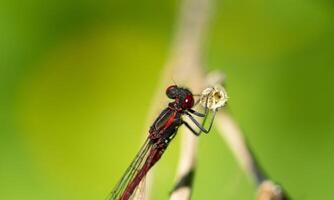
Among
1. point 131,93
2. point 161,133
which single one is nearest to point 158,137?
point 161,133

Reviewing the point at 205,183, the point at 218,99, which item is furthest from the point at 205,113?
the point at 205,183

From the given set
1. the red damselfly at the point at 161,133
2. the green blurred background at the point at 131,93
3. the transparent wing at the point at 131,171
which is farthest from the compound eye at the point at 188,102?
the green blurred background at the point at 131,93

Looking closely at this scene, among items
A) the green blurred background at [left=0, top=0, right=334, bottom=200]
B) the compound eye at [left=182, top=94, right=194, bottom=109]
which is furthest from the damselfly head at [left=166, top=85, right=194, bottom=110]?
the green blurred background at [left=0, top=0, right=334, bottom=200]

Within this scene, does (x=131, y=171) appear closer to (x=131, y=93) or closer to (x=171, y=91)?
(x=171, y=91)

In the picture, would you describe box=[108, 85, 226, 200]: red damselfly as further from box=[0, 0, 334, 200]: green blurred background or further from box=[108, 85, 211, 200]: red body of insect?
box=[0, 0, 334, 200]: green blurred background

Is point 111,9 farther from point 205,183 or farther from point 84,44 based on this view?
point 205,183

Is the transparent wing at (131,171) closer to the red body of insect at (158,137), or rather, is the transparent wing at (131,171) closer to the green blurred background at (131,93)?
the red body of insect at (158,137)
